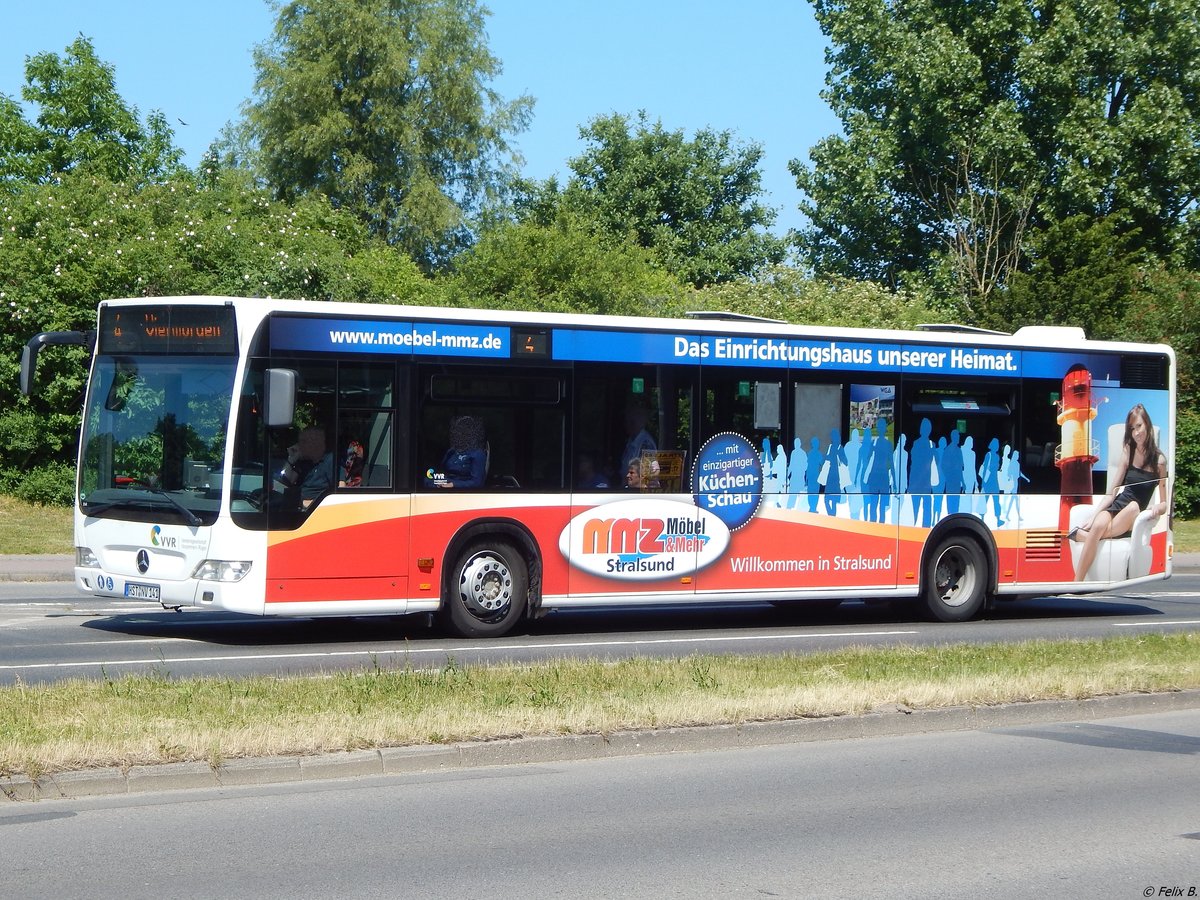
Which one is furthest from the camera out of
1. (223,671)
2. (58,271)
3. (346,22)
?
(346,22)

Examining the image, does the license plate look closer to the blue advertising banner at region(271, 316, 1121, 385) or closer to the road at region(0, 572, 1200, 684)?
the road at region(0, 572, 1200, 684)

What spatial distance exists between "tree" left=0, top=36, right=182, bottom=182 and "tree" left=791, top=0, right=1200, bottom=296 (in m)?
23.4

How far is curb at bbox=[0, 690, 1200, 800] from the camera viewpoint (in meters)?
7.59

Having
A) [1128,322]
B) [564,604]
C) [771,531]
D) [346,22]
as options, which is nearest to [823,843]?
[564,604]

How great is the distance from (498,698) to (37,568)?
13.7 metres

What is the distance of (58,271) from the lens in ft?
95.0

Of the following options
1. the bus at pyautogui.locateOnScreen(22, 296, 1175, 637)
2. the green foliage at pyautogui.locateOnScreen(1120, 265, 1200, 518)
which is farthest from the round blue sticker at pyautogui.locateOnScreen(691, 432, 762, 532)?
the green foliage at pyautogui.locateOnScreen(1120, 265, 1200, 518)

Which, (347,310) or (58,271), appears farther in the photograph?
(58,271)

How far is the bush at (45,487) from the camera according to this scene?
95.4ft

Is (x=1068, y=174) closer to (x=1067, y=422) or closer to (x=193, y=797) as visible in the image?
(x=1067, y=422)

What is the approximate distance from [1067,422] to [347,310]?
8755 mm

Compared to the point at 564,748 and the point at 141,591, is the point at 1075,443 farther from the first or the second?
the point at 564,748

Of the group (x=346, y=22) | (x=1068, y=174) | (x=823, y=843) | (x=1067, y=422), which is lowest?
(x=823, y=843)

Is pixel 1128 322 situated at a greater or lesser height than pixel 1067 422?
greater
